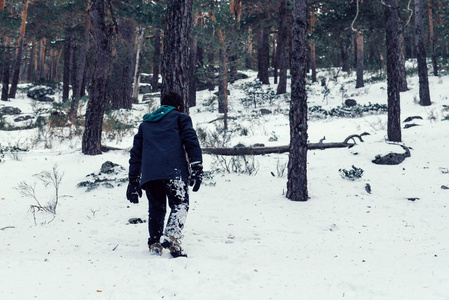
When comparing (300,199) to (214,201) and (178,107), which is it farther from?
(178,107)

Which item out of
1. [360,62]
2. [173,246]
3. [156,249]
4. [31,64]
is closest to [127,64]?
[360,62]

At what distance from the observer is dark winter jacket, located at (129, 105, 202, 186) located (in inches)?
139

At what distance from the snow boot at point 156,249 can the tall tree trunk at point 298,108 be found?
2891 millimetres

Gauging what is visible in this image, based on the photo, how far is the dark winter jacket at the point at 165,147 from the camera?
11.6ft

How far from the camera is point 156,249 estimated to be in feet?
11.8

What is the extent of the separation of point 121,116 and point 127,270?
47.4 ft

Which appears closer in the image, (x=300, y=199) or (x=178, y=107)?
(x=178, y=107)

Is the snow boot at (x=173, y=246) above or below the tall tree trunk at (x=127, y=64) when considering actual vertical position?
below

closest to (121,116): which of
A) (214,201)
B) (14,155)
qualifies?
(14,155)

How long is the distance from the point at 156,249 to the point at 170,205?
0.47 m

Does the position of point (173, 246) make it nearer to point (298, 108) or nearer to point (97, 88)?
point (298, 108)

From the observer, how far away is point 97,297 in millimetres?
2584

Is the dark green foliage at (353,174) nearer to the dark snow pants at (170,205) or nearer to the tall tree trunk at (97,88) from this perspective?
the dark snow pants at (170,205)

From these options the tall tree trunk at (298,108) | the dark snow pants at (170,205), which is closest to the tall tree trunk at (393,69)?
the tall tree trunk at (298,108)
